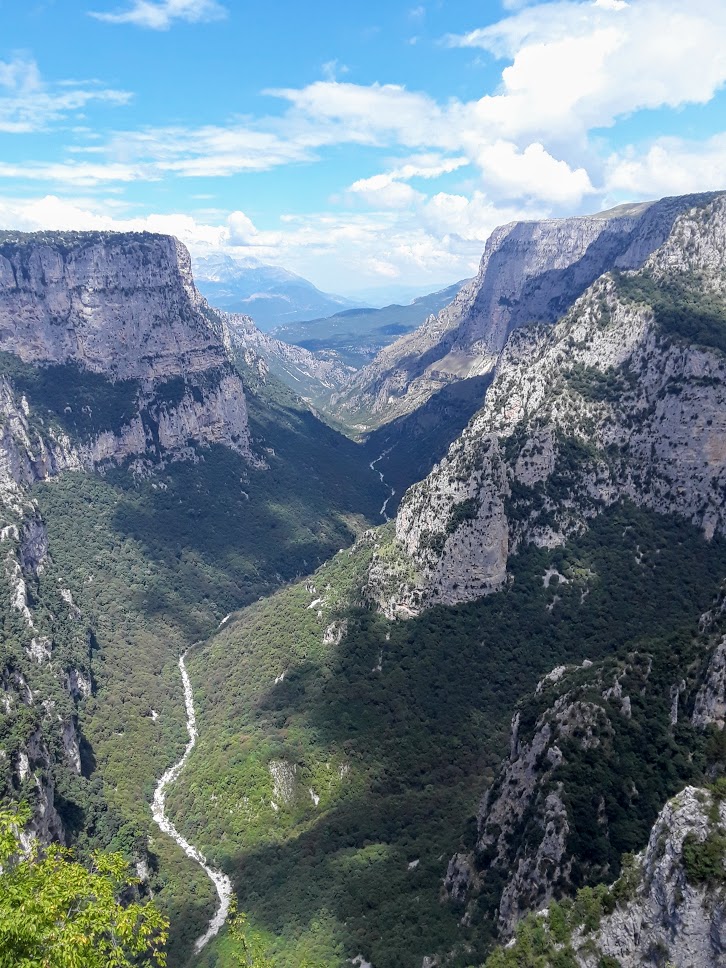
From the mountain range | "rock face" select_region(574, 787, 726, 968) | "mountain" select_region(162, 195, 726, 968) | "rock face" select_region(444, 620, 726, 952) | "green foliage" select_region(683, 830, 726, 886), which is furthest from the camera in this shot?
the mountain range

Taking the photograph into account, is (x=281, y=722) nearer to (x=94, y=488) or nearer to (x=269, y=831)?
(x=269, y=831)

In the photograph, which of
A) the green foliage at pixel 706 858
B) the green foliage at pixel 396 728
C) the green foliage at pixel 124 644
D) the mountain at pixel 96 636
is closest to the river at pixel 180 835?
the green foliage at pixel 124 644

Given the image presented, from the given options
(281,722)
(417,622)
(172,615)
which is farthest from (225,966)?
(172,615)

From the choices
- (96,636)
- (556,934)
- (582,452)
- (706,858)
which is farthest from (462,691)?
(96,636)

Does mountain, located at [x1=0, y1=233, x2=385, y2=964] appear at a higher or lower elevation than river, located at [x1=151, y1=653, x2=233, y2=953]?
higher

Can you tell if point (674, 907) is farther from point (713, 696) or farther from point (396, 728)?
point (396, 728)

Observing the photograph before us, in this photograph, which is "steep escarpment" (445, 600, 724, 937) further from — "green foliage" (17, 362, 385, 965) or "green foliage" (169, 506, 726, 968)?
"green foliage" (17, 362, 385, 965)

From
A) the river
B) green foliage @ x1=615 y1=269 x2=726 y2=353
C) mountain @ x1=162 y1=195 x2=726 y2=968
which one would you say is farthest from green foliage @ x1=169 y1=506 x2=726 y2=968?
green foliage @ x1=615 y1=269 x2=726 y2=353
